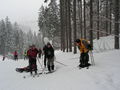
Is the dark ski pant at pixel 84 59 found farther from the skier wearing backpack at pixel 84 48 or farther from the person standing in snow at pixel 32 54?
the person standing in snow at pixel 32 54

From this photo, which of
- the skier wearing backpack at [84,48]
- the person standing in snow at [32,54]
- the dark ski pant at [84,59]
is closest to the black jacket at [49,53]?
the person standing in snow at [32,54]

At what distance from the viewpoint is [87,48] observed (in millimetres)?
10055

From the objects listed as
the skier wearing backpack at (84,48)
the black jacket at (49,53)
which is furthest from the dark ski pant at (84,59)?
the black jacket at (49,53)

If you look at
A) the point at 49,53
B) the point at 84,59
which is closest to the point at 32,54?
the point at 49,53

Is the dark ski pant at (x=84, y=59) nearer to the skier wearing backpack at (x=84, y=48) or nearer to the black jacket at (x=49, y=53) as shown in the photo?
the skier wearing backpack at (x=84, y=48)

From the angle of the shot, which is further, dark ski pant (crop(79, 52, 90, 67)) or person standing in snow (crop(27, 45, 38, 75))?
person standing in snow (crop(27, 45, 38, 75))

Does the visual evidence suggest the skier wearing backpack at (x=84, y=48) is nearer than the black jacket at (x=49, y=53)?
Yes

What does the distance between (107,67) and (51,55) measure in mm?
3771

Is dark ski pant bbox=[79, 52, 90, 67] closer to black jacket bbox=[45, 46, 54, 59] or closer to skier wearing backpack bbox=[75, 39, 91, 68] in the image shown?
skier wearing backpack bbox=[75, 39, 91, 68]

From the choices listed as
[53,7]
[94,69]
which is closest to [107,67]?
[94,69]

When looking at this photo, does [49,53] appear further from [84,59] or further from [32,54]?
[84,59]

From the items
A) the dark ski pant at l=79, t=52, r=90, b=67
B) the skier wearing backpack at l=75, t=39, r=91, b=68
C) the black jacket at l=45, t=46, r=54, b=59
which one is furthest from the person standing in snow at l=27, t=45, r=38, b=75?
→ the dark ski pant at l=79, t=52, r=90, b=67

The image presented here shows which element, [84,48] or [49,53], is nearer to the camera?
[84,48]

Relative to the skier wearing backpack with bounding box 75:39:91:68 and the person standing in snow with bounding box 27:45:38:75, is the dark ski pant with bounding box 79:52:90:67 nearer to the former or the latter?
the skier wearing backpack with bounding box 75:39:91:68
